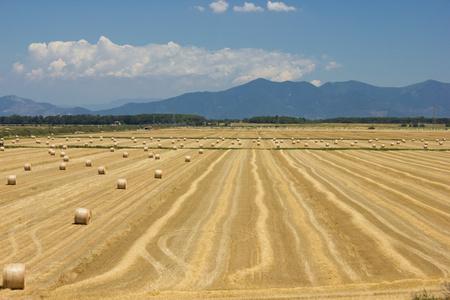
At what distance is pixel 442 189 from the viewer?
2356 cm

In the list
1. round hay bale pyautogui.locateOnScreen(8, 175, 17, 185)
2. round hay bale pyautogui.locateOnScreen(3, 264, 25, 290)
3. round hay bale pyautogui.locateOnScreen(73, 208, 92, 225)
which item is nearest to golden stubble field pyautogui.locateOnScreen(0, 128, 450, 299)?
round hay bale pyautogui.locateOnScreen(3, 264, 25, 290)

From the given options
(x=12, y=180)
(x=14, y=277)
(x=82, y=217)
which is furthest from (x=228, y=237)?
(x=12, y=180)

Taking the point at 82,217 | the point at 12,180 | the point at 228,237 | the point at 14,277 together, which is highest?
the point at 12,180

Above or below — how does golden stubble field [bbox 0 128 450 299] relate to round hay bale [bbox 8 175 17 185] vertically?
below

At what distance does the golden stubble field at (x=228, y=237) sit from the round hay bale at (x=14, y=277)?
5.8 inches

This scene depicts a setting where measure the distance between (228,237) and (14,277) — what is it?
260 inches

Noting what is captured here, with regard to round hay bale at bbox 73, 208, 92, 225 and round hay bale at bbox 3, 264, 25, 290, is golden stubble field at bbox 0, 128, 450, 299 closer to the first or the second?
round hay bale at bbox 3, 264, 25, 290

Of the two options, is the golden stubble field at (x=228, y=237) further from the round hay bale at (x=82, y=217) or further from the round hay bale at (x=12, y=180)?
the round hay bale at (x=12, y=180)

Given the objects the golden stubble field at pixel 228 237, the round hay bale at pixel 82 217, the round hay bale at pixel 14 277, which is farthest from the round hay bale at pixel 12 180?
the round hay bale at pixel 14 277

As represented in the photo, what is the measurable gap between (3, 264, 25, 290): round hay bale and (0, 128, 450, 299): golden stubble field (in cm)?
15

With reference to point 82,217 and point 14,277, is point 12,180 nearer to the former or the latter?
point 82,217

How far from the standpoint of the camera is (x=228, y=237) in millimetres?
14289

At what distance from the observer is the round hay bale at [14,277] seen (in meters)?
9.88

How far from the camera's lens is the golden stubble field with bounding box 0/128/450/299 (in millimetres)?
10508
